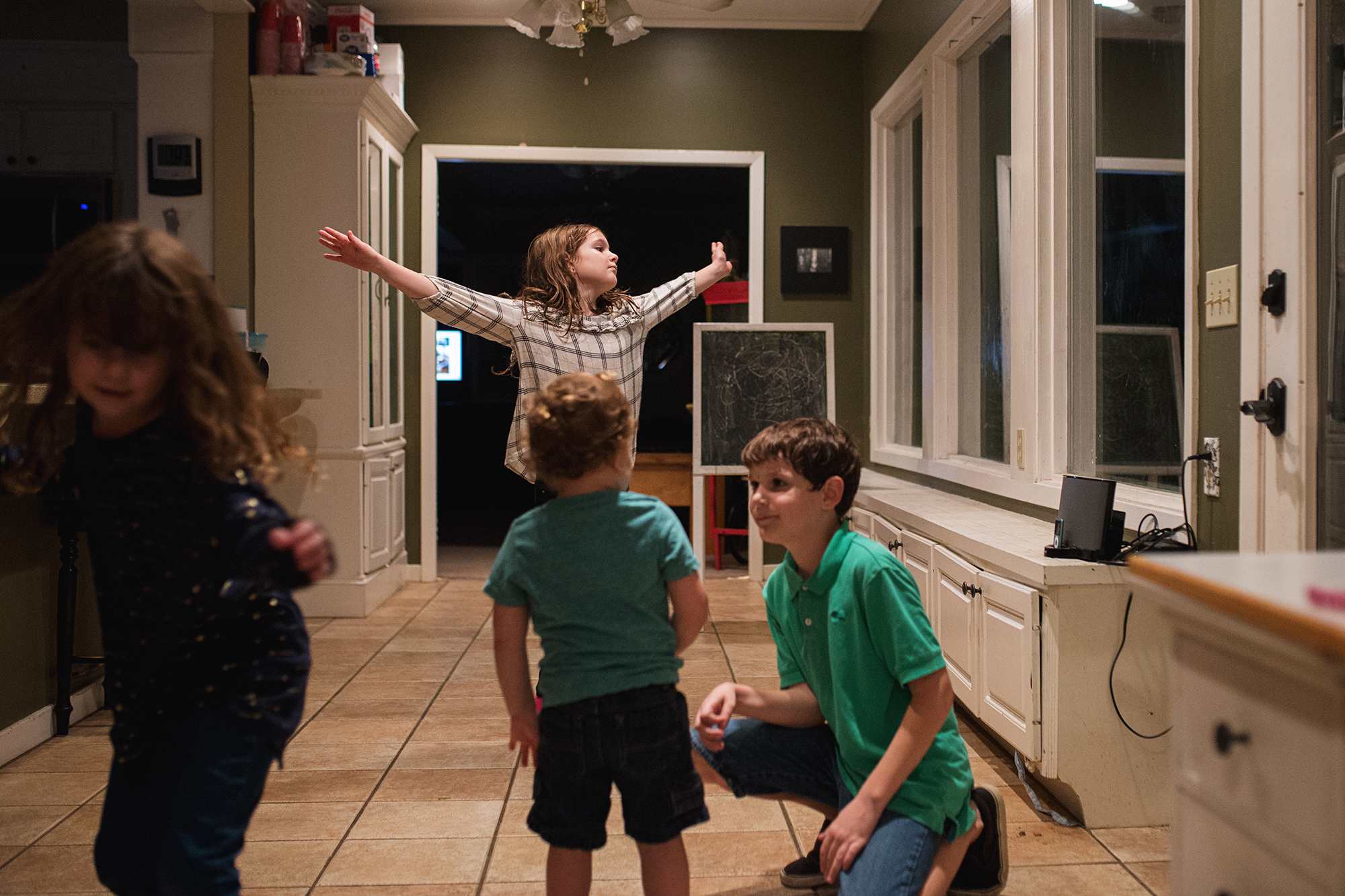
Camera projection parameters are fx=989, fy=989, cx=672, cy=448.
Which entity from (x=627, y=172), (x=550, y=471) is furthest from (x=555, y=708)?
(x=627, y=172)

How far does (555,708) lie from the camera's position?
1.38 meters

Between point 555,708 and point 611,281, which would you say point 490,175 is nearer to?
point 611,281

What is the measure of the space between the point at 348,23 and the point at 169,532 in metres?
4.29

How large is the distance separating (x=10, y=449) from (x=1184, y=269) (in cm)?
237

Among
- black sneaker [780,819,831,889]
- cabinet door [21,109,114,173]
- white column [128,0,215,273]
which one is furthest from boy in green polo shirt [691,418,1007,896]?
cabinet door [21,109,114,173]

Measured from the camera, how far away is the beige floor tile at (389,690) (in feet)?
10.8

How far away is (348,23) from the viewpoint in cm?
473

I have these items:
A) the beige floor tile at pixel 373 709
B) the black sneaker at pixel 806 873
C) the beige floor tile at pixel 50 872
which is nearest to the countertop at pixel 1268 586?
the black sneaker at pixel 806 873

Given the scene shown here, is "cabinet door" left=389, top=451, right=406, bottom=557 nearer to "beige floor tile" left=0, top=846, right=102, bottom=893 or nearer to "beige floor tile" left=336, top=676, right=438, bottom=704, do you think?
"beige floor tile" left=336, top=676, right=438, bottom=704

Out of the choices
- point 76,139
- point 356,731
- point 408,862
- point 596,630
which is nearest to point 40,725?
point 356,731

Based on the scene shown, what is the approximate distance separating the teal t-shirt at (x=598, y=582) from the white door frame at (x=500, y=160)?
4.00m

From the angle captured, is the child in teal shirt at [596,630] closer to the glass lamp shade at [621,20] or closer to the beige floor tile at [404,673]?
the beige floor tile at [404,673]

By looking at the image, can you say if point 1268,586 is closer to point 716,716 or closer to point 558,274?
point 716,716

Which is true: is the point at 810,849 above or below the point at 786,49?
below
